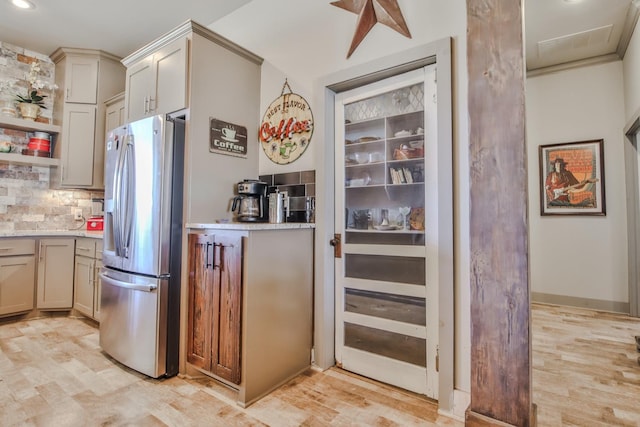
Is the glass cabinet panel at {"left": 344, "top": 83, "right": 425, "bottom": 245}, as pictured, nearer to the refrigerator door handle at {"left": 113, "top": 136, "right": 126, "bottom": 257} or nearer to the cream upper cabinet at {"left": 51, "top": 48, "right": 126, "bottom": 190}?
the refrigerator door handle at {"left": 113, "top": 136, "right": 126, "bottom": 257}

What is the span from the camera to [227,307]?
6.43 ft

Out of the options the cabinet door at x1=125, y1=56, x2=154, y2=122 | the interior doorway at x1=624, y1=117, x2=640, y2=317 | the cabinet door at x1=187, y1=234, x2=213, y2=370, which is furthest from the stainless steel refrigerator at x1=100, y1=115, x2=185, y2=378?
the interior doorway at x1=624, y1=117, x2=640, y2=317

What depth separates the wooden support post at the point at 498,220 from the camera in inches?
45.9

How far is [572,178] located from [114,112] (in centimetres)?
582

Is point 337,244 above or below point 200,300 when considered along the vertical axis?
above

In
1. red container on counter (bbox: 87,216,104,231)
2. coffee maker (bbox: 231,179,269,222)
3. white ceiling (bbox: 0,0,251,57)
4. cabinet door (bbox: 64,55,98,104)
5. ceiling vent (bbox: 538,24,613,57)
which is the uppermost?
ceiling vent (bbox: 538,24,613,57)

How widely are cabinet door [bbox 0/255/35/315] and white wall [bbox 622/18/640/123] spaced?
6.51 metres

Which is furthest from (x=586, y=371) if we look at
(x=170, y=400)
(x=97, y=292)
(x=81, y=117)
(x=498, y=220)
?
(x=81, y=117)

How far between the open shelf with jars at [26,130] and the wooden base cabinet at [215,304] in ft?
9.24

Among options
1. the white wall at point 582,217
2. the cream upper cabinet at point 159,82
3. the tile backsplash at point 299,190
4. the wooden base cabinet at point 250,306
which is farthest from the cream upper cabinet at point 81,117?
the white wall at point 582,217

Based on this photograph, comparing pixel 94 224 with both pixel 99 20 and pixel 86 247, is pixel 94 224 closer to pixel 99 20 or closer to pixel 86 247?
pixel 86 247

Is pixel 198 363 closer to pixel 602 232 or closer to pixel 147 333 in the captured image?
pixel 147 333

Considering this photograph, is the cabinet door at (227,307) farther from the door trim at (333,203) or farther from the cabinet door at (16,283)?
the cabinet door at (16,283)

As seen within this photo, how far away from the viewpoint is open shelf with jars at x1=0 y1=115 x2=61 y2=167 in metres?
3.45
